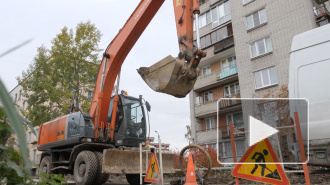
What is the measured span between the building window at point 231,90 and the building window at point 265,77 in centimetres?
378

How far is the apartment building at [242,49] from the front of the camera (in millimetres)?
18234

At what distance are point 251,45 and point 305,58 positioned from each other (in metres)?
17.2

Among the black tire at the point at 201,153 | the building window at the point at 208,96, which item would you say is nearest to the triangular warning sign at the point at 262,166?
the black tire at the point at 201,153

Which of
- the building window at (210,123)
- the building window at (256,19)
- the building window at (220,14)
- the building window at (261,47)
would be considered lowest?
the building window at (210,123)

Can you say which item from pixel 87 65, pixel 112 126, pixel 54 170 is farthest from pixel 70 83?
pixel 112 126

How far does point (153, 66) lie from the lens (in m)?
5.40

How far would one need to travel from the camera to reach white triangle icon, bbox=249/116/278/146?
3.31 meters

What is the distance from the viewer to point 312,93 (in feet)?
14.2

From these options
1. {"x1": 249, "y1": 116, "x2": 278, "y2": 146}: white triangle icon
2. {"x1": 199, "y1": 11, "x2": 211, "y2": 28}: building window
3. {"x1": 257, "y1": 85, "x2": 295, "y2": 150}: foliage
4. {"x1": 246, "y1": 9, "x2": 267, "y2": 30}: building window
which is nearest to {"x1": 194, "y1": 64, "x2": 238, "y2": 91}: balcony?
{"x1": 246, "y1": 9, "x2": 267, "y2": 30}: building window

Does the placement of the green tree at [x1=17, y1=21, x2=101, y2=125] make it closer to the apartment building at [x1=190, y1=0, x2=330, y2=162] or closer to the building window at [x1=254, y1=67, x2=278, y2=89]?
the apartment building at [x1=190, y1=0, x2=330, y2=162]

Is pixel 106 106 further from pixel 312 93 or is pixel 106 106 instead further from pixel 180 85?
pixel 312 93

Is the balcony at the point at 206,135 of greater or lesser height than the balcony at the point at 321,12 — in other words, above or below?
below

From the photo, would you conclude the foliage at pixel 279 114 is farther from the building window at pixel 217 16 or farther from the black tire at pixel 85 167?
the building window at pixel 217 16

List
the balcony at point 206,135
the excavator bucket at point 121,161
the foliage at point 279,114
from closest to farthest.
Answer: the foliage at point 279,114 → the excavator bucket at point 121,161 → the balcony at point 206,135
